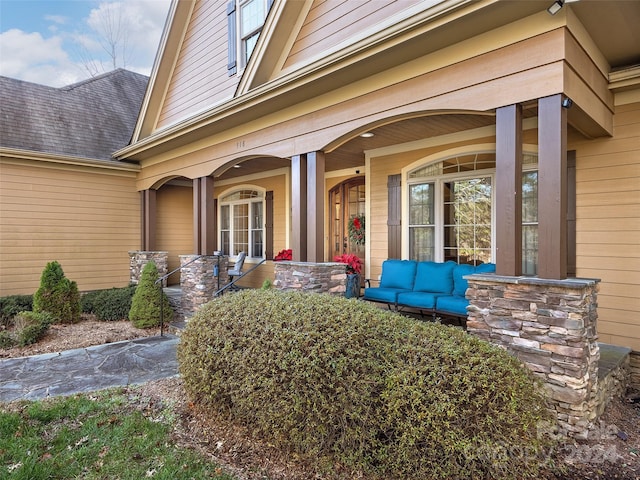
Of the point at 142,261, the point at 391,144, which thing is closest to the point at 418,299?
the point at 391,144

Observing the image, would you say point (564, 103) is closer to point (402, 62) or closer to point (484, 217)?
point (402, 62)

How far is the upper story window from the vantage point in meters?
7.21

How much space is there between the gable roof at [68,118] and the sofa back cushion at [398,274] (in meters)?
7.08

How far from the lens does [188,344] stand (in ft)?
11.2

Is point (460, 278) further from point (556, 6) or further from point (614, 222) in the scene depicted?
point (556, 6)

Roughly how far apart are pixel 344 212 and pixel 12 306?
21.7 ft

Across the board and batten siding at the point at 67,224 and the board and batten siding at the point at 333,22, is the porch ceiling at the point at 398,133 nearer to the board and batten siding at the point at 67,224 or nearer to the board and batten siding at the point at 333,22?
the board and batten siding at the point at 333,22

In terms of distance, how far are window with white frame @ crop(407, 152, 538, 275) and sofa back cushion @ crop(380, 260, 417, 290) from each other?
0.41 metres

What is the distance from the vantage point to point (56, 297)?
7098 mm

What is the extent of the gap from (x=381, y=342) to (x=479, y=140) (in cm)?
415

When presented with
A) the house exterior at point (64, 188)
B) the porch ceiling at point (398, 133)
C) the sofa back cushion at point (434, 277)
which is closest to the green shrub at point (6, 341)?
the house exterior at point (64, 188)

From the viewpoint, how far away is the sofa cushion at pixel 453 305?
15.8ft

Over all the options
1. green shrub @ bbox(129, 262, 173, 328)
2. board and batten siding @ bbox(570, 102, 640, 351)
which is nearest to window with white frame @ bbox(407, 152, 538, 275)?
board and batten siding @ bbox(570, 102, 640, 351)

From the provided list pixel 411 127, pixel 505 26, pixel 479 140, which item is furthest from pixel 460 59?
pixel 479 140
